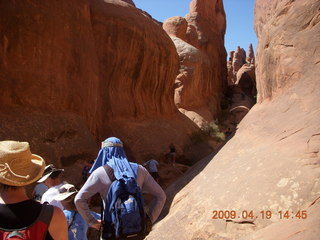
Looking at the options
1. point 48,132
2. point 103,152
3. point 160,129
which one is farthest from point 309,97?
point 160,129

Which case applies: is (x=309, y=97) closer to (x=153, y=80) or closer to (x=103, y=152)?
(x=103, y=152)

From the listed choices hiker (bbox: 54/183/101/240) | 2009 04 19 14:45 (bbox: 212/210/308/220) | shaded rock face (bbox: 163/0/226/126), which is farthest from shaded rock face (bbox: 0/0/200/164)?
2009 04 19 14:45 (bbox: 212/210/308/220)

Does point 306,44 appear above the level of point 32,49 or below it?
below

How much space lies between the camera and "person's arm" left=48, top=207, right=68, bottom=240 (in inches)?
77.2

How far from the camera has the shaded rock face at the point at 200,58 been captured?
2327 centimetres

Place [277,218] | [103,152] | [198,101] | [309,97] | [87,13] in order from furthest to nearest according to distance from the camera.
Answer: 1. [198,101]
2. [87,13]
3. [309,97]
4. [277,218]
5. [103,152]

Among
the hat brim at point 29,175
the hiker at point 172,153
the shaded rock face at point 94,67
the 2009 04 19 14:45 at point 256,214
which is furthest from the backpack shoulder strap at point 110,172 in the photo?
the hiker at point 172,153

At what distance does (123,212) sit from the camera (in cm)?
274

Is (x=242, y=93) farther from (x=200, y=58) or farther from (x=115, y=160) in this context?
(x=115, y=160)

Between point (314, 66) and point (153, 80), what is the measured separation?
1115cm

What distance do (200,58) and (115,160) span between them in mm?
22395

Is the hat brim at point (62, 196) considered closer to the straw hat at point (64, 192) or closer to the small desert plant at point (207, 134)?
the straw hat at point (64, 192)

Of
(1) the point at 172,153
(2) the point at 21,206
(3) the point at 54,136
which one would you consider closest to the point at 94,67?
(3) the point at 54,136

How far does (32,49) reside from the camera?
31.6ft
